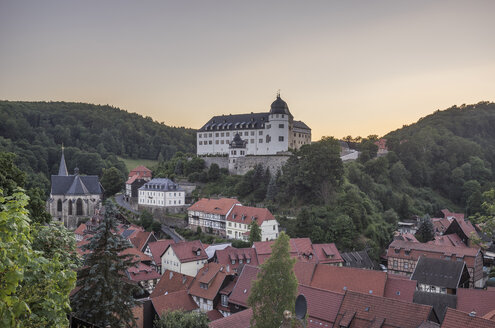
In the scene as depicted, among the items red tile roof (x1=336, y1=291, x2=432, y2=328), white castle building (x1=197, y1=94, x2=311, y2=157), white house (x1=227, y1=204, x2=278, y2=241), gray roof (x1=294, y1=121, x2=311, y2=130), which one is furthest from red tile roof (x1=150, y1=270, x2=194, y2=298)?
gray roof (x1=294, y1=121, x2=311, y2=130)

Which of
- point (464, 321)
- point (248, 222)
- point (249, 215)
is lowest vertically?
point (464, 321)

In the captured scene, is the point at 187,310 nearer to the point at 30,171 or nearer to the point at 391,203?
the point at 391,203

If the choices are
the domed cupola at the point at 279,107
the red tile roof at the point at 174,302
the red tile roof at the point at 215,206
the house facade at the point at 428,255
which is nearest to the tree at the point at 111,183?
the red tile roof at the point at 215,206

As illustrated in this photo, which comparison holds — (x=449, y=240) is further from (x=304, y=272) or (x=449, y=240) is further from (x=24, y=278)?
(x=24, y=278)

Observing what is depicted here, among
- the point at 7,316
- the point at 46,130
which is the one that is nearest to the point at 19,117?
the point at 46,130

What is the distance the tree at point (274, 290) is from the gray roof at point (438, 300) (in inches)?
492

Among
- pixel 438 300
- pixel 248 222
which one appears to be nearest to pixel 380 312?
pixel 438 300

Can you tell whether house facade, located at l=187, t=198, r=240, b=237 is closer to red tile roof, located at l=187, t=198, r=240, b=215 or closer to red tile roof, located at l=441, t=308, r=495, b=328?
red tile roof, located at l=187, t=198, r=240, b=215

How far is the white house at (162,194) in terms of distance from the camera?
52.0 meters

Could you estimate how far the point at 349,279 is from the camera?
84.5 ft

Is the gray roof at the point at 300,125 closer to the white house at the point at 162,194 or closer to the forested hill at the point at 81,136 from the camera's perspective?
the white house at the point at 162,194

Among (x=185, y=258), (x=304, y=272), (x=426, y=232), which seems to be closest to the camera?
(x=304, y=272)

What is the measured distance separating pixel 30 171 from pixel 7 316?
81.8 metres

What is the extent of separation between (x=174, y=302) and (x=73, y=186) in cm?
3635
